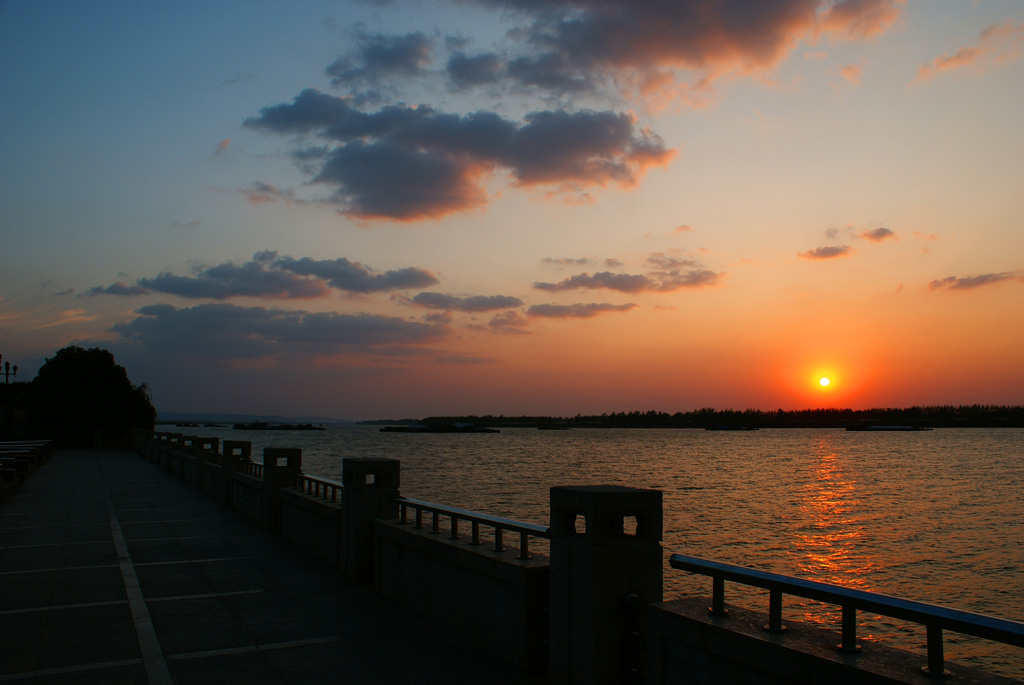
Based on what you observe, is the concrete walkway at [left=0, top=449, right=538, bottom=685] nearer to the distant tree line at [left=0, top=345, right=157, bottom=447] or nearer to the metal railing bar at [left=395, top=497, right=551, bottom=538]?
the metal railing bar at [left=395, top=497, right=551, bottom=538]

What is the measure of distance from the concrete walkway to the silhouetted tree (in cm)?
6335

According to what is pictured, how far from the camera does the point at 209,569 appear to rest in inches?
486

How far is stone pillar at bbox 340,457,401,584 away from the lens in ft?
35.2

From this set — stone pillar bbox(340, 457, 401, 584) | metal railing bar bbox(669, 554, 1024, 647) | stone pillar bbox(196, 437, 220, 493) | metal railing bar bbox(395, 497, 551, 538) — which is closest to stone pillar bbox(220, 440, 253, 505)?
stone pillar bbox(196, 437, 220, 493)

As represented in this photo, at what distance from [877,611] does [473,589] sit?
4.60m

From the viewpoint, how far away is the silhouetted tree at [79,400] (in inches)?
2827

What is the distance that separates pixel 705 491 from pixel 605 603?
171ft

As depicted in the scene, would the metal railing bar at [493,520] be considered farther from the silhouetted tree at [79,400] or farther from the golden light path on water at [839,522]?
the silhouetted tree at [79,400]

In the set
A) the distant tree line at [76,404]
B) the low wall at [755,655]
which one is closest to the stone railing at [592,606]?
the low wall at [755,655]

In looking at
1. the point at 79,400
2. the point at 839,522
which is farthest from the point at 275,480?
the point at 79,400

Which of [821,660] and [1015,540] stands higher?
[821,660]

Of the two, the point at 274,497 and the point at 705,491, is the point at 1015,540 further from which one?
the point at 274,497

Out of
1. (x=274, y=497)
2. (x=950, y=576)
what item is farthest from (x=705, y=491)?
(x=274, y=497)

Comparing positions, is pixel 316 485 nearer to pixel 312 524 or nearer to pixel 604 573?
pixel 312 524
